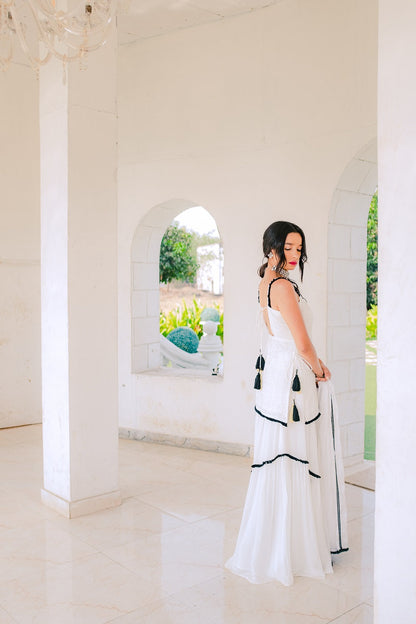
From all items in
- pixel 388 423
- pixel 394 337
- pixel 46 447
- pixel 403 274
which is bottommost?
pixel 46 447

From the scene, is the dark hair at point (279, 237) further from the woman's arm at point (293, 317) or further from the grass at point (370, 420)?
the grass at point (370, 420)

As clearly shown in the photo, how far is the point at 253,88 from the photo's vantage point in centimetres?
545

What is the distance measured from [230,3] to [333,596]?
15.5 ft

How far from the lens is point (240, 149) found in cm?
553

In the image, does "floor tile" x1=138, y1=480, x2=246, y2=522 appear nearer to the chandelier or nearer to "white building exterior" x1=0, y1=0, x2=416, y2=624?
"white building exterior" x1=0, y1=0, x2=416, y2=624

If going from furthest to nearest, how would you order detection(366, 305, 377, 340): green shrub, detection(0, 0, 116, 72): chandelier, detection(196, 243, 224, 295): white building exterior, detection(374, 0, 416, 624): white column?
detection(196, 243, 224, 295): white building exterior
detection(366, 305, 377, 340): green shrub
detection(0, 0, 116, 72): chandelier
detection(374, 0, 416, 624): white column

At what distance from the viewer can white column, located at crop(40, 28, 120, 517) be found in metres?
4.04

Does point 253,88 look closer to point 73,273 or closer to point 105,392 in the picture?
point 73,273

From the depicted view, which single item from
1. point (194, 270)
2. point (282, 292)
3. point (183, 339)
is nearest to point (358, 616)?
point (282, 292)

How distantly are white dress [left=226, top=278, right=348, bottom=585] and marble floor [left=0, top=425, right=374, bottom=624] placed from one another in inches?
4.9

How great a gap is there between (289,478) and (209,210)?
3.12m

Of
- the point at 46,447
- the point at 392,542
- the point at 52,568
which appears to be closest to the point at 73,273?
the point at 46,447

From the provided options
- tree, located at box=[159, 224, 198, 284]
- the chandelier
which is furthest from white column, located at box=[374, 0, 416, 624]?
tree, located at box=[159, 224, 198, 284]

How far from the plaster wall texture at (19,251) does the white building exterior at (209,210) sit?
2 centimetres
